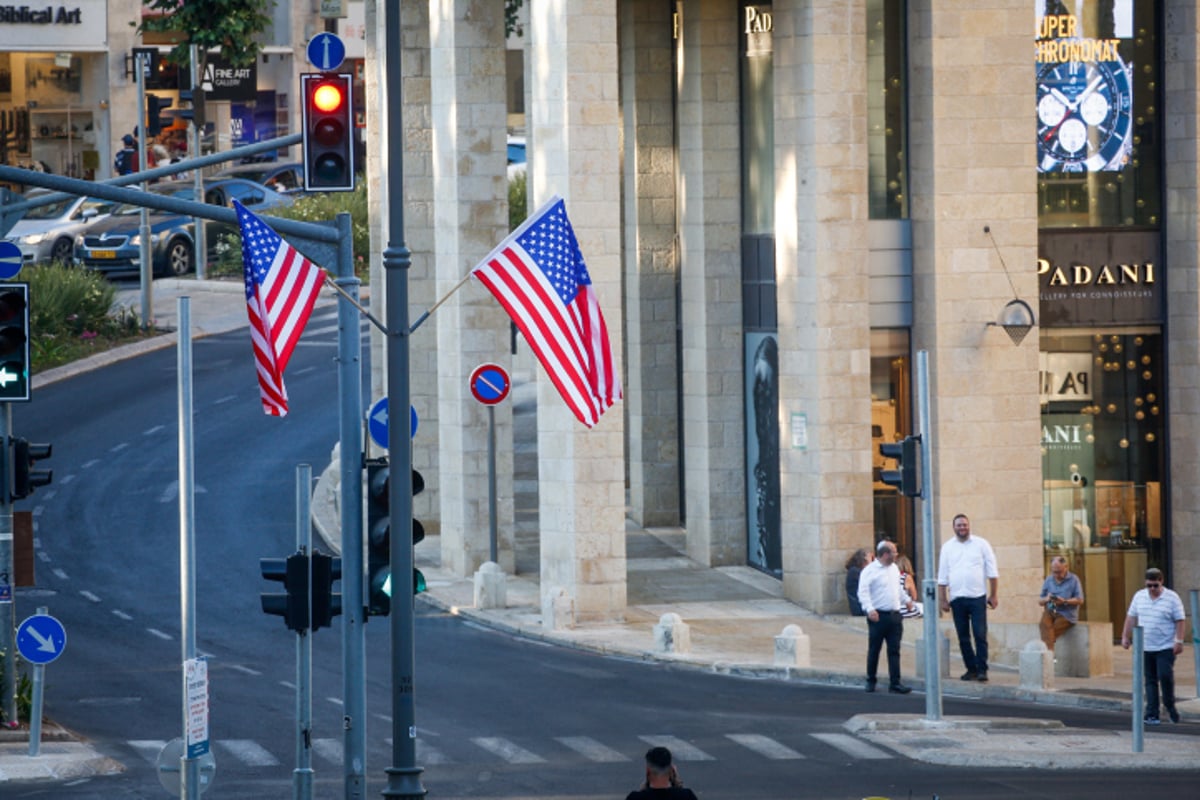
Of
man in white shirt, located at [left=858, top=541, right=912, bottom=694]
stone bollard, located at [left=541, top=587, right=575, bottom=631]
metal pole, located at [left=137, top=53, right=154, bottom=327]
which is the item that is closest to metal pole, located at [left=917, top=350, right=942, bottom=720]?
man in white shirt, located at [left=858, top=541, right=912, bottom=694]

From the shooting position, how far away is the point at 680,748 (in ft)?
76.8

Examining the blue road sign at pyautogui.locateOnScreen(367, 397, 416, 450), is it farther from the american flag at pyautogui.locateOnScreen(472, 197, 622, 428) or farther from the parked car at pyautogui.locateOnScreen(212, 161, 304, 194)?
the parked car at pyautogui.locateOnScreen(212, 161, 304, 194)

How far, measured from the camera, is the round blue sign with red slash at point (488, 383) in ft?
108

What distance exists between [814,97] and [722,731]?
1048 cm

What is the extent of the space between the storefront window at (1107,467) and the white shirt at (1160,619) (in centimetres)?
833

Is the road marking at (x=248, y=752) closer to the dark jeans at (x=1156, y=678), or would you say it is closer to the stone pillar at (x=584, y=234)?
the stone pillar at (x=584, y=234)

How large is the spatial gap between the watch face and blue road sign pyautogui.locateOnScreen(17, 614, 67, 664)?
54.0 feet

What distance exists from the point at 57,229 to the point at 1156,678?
3716 centimetres

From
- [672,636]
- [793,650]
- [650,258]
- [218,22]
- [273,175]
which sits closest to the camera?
[793,650]

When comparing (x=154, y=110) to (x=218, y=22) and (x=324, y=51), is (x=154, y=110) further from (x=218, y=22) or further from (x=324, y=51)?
(x=324, y=51)

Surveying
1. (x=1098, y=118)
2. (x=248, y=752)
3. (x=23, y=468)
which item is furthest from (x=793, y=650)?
(x=1098, y=118)

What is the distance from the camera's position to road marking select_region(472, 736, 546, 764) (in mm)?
22859

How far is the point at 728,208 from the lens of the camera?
35312 millimetres

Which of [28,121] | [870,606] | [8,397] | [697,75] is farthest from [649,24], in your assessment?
[28,121]
